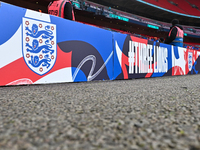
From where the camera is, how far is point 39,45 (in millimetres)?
1688

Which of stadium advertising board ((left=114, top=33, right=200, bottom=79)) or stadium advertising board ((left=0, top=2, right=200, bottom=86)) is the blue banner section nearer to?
stadium advertising board ((left=0, top=2, right=200, bottom=86))

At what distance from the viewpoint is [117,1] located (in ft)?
48.3

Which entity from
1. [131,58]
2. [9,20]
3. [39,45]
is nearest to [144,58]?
[131,58]

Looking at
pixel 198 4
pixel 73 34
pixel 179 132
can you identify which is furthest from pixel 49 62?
pixel 198 4

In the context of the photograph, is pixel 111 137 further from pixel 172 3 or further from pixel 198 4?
pixel 198 4

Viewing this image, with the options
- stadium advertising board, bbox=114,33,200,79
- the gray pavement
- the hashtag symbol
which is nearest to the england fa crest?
the gray pavement

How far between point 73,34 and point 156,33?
2053 cm

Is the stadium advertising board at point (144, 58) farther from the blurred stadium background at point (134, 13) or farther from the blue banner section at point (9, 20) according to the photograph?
the blurred stadium background at point (134, 13)

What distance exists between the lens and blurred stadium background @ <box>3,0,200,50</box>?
12.1 metres

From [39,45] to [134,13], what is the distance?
17.7 metres

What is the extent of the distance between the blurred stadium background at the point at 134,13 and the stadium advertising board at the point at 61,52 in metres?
9.68

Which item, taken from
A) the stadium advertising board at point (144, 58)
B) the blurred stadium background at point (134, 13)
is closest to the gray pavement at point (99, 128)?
the stadium advertising board at point (144, 58)

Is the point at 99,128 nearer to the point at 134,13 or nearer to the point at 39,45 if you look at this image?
the point at 39,45

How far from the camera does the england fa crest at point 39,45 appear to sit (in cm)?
160
